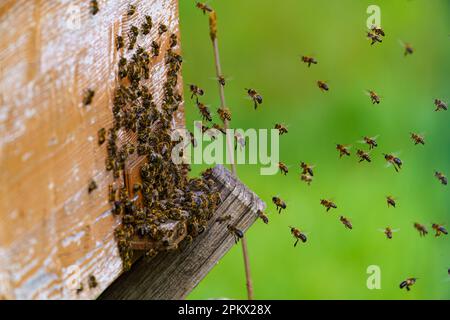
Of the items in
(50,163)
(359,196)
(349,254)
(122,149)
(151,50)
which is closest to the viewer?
(50,163)

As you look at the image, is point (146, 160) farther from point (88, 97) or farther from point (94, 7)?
point (94, 7)

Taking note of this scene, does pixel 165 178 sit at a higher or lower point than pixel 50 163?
higher

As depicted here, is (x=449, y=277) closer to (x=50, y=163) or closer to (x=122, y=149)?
(x=122, y=149)

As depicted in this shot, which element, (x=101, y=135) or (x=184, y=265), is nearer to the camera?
(x=101, y=135)

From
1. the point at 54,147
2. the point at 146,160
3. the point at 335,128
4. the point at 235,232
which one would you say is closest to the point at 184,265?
the point at 235,232

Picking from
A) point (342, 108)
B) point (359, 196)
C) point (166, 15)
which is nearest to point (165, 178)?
point (166, 15)

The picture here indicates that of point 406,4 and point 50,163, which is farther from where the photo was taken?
point 406,4
